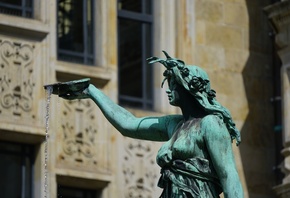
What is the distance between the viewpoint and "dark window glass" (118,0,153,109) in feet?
Result: 95.9

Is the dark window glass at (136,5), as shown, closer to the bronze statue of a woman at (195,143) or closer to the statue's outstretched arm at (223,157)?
the bronze statue of a woman at (195,143)

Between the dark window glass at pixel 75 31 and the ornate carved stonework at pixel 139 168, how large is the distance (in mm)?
1297

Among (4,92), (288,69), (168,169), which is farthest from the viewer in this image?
(288,69)

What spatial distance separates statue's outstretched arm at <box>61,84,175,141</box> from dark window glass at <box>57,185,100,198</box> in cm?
1286

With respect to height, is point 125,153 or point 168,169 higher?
point 125,153

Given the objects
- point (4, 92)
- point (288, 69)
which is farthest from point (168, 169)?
point (288, 69)

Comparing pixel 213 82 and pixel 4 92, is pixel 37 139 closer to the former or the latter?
pixel 4 92

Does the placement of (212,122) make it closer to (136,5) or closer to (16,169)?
(16,169)

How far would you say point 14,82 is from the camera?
2761 centimetres

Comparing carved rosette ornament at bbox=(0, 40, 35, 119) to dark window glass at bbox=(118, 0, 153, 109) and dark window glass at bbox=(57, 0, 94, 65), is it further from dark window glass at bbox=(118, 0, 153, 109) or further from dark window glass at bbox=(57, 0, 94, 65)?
dark window glass at bbox=(118, 0, 153, 109)

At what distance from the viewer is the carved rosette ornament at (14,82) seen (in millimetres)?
27516

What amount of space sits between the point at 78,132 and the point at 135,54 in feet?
5.78

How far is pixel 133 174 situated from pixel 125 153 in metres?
0.30

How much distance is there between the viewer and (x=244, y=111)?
3061 cm
